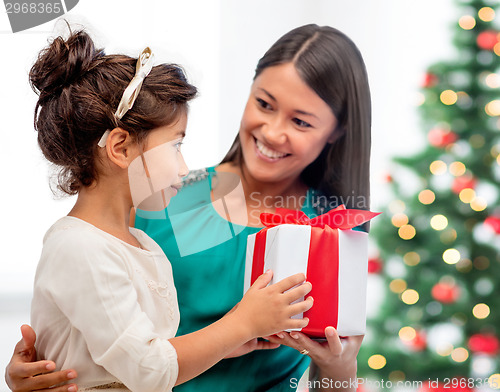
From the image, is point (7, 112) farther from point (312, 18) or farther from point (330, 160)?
point (312, 18)

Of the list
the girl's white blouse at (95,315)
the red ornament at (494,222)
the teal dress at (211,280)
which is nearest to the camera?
the girl's white blouse at (95,315)

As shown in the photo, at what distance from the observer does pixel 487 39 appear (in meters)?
2.38

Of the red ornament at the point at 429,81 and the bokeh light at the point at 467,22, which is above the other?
the bokeh light at the point at 467,22

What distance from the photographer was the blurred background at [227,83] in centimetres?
204

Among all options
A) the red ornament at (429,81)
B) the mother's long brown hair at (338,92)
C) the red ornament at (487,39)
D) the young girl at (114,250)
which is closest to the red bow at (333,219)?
the young girl at (114,250)

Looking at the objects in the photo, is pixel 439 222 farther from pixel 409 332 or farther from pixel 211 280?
pixel 211 280

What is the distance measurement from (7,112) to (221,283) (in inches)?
47.9

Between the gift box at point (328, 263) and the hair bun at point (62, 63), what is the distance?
1.49ft

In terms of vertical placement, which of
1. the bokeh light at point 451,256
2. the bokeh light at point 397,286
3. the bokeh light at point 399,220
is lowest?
the bokeh light at point 397,286

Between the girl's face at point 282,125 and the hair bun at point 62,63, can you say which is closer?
the hair bun at point 62,63

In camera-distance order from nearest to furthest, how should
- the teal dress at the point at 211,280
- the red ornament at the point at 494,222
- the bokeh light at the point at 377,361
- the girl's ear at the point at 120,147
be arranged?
the girl's ear at the point at 120,147 → the teal dress at the point at 211,280 → the red ornament at the point at 494,222 → the bokeh light at the point at 377,361

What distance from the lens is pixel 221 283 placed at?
1249 millimetres

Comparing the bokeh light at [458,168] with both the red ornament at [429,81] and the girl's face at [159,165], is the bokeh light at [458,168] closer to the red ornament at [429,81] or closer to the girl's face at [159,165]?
the red ornament at [429,81]

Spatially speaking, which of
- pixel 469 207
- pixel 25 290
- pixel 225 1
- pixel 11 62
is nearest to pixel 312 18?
pixel 225 1
